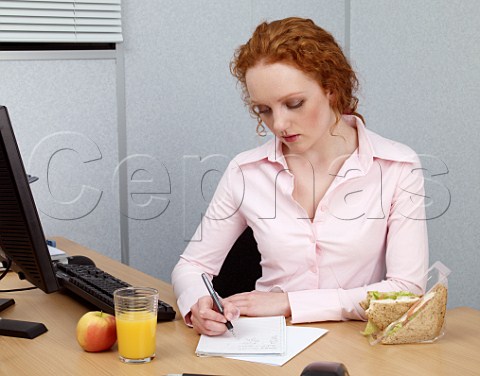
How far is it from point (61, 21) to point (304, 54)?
1.40m

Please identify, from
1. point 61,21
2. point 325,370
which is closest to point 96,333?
point 325,370

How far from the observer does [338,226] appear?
6.21 feet

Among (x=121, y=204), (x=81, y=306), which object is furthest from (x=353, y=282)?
(x=121, y=204)

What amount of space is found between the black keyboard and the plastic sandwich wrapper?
17.8 inches

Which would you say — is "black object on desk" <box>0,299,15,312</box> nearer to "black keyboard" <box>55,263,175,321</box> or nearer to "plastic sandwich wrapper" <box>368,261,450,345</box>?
"black keyboard" <box>55,263,175,321</box>

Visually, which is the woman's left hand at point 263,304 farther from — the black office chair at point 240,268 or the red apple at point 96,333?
the black office chair at point 240,268

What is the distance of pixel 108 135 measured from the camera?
312 cm

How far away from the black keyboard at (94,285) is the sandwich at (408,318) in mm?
443

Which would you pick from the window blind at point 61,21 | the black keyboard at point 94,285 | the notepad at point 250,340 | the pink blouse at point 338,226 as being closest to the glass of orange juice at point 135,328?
the notepad at point 250,340

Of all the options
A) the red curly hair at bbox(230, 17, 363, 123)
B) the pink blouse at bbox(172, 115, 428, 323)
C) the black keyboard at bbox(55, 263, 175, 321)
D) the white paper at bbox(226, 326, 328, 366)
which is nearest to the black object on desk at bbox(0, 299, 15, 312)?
the black keyboard at bbox(55, 263, 175, 321)

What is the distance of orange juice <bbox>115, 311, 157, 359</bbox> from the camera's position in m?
1.41

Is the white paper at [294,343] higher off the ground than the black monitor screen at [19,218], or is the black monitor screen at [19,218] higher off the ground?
the black monitor screen at [19,218]

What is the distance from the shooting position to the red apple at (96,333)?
57.3 inches

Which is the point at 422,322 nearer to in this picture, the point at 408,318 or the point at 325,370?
the point at 408,318
